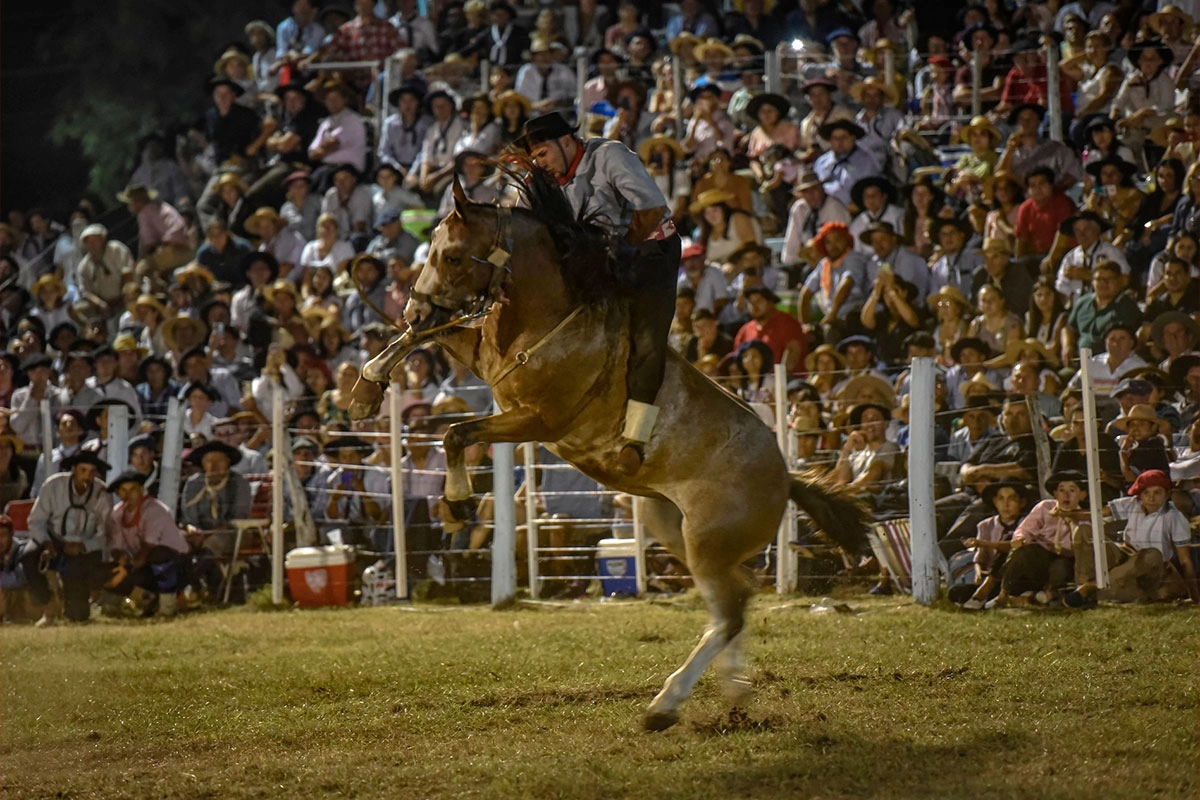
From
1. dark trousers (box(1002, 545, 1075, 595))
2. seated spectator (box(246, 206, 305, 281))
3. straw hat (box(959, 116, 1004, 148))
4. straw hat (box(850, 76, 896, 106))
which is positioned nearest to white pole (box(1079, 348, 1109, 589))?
dark trousers (box(1002, 545, 1075, 595))

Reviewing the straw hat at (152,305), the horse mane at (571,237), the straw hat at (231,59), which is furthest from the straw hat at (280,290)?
the horse mane at (571,237)

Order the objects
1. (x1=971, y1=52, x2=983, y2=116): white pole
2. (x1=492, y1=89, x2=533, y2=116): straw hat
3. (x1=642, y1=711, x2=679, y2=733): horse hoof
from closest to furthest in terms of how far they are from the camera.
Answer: (x1=642, y1=711, x2=679, y2=733): horse hoof → (x1=971, y1=52, x2=983, y2=116): white pole → (x1=492, y1=89, x2=533, y2=116): straw hat

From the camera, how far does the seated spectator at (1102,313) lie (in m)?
10.4

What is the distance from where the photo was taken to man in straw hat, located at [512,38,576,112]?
16.9 meters

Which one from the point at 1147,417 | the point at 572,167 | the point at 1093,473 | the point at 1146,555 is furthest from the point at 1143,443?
the point at 572,167

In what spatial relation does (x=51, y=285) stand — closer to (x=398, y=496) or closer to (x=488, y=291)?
(x=398, y=496)

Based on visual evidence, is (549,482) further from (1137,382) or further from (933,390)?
(1137,382)

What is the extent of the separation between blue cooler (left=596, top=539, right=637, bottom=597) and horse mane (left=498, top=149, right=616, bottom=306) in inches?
176

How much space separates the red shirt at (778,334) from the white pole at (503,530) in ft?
7.74

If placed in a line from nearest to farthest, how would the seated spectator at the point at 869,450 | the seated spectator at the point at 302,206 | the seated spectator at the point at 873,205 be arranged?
1. the seated spectator at the point at 869,450
2. the seated spectator at the point at 873,205
3. the seated spectator at the point at 302,206

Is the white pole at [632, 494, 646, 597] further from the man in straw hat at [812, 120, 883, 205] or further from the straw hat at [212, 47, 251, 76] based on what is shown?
the straw hat at [212, 47, 251, 76]

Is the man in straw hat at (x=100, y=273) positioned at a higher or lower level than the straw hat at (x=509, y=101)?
lower

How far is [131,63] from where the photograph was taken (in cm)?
2441

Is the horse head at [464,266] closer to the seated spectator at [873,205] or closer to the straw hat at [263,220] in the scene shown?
the seated spectator at [873,205]
